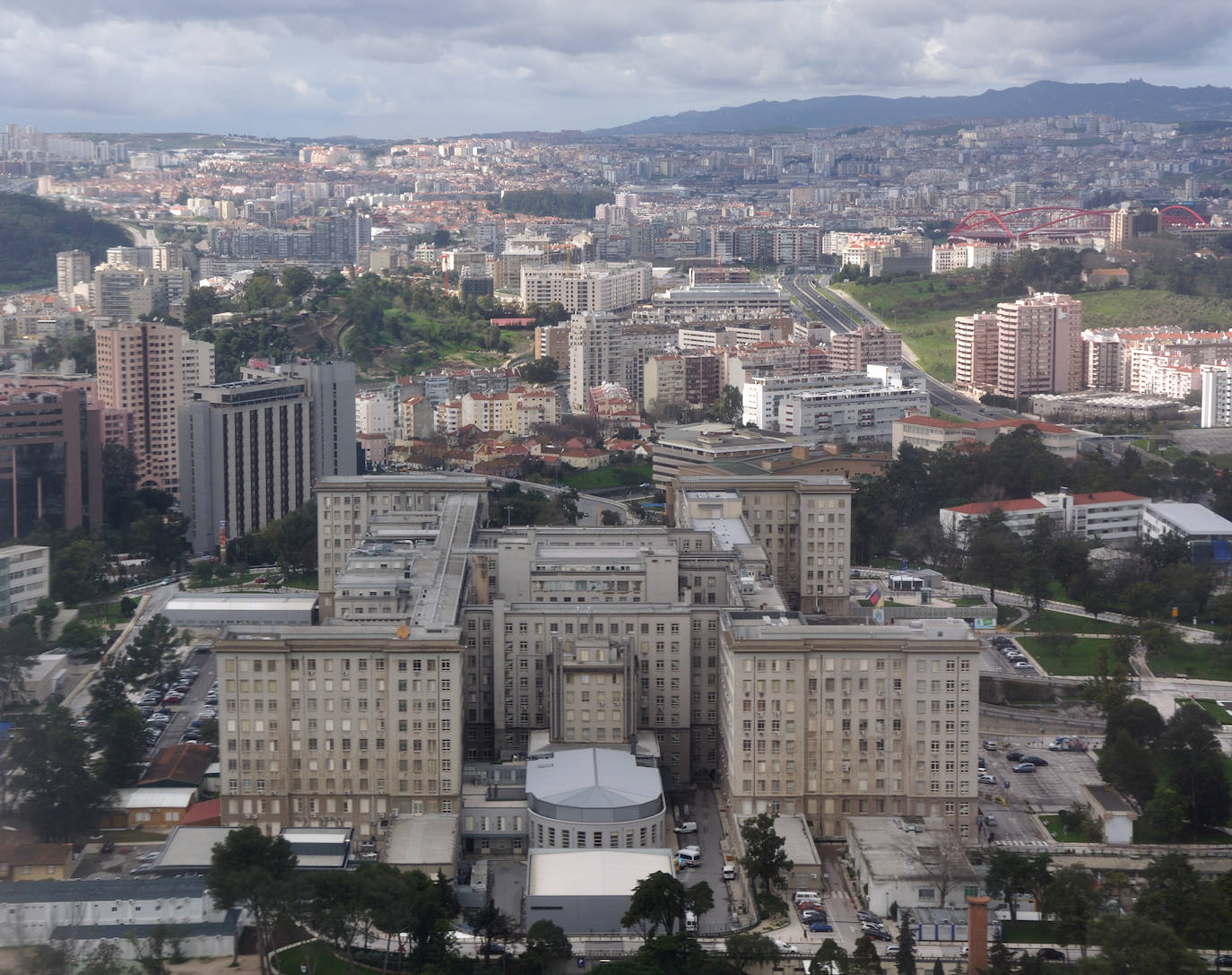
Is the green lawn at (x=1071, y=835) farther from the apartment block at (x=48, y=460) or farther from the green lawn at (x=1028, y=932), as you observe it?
the apartment block at (x=48, y=460)

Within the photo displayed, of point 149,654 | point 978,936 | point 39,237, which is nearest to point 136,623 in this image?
point 149,654

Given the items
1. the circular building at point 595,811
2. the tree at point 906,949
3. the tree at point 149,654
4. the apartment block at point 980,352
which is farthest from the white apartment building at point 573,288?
the tree at point 906,949

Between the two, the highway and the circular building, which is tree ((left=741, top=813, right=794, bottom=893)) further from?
the highway

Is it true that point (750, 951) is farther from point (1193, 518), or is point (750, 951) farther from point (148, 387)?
point (148, 387)

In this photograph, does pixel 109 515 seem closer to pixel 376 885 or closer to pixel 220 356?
pixel 220 356

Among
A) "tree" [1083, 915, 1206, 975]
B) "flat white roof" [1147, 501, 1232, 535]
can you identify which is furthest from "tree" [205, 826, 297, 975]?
"flat white roof" [1147, 501, 1232, 535]

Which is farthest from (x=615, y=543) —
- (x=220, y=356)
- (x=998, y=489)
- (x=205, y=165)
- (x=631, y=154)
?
(x=631, y=154)
